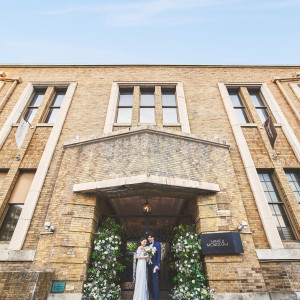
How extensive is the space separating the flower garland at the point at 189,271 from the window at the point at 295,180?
423 cm

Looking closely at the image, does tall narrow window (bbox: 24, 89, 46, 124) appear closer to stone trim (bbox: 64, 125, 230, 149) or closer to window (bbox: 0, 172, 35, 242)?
window (bbox: 0, 172, 35, 242)

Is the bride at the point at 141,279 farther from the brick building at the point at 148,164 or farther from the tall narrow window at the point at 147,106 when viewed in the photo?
the tall narrow window at the point at 147,106

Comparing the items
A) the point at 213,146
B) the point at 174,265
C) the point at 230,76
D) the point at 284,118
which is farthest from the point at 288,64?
the point at 174,265

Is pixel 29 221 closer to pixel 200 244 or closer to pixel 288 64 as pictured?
pixel 200 244

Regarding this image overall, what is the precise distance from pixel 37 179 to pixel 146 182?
3.98 m

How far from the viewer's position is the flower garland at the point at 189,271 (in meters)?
4.74

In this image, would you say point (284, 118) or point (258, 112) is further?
point (258, 112)

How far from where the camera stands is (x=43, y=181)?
6.56 meters

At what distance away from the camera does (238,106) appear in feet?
29.8

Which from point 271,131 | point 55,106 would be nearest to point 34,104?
point 55,106

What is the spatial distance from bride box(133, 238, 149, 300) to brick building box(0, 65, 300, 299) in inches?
49.7

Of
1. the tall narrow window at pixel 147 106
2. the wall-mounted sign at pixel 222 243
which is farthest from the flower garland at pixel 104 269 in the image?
the tall narrow window at pixel 147 106

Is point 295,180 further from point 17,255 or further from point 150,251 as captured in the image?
point 17,255

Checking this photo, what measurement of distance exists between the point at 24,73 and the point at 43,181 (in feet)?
21.9
